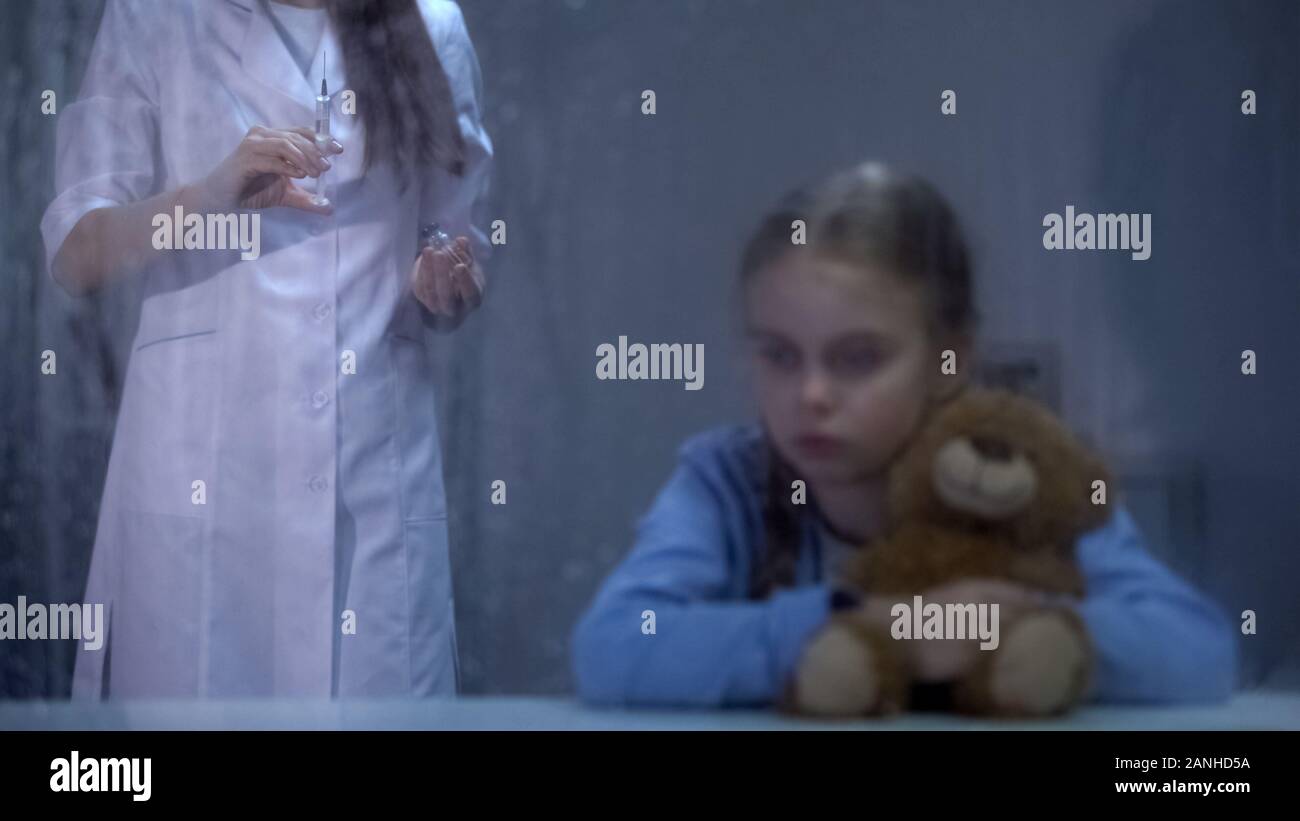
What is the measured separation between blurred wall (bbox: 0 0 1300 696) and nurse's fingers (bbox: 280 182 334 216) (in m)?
0.21

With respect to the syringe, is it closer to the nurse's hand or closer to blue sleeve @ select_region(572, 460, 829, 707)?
the nurse's hand

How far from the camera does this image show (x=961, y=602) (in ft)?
5.07

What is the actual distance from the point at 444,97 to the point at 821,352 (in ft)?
1.94

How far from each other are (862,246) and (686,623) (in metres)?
0.53

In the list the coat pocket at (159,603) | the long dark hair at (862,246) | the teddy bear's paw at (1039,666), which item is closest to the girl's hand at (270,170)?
the coat pocket at (159,603)

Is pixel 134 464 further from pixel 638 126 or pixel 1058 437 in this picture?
pixel 1058 437

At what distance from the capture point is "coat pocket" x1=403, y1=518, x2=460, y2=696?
1.58 m

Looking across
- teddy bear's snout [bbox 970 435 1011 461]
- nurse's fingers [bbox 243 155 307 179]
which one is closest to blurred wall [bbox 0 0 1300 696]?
teddy bear's snout [bbox 970 435 1011 461]

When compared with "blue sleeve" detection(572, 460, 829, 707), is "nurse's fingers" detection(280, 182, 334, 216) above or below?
above

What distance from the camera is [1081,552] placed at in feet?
5.06

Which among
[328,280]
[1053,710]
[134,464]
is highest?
[328,280]

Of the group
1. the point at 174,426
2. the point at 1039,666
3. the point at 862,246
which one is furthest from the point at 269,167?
the point at 1039,666

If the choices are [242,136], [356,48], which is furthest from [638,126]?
[242,136]

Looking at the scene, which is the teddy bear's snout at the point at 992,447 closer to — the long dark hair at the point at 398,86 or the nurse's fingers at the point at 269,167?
the long dark hair at the point at 398,86
